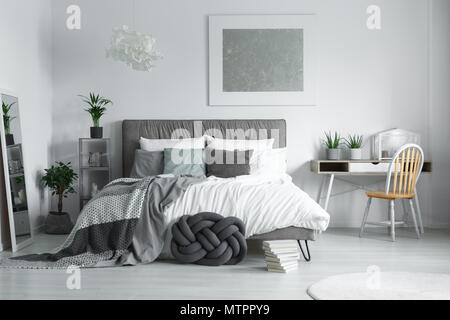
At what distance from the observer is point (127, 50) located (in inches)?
171

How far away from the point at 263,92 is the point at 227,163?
1.11 m

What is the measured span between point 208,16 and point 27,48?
2.02m

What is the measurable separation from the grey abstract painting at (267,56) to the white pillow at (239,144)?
0.70 m

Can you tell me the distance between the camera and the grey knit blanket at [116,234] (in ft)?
12.3

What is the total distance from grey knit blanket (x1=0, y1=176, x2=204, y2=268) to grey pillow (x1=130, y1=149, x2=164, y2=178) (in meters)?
1.25

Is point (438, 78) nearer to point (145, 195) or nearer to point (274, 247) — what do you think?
point (274, 247)

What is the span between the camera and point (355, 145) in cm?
553

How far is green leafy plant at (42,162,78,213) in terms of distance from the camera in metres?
5.26

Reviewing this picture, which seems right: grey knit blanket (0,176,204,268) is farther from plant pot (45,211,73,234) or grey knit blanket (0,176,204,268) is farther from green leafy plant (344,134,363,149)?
green leafy plant (344,134,363,149)

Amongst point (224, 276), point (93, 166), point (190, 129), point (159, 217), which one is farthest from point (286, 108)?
point (224, 276)

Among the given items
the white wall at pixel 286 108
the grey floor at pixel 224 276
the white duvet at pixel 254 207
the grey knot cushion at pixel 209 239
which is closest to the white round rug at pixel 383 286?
the grey floor at pixel 224 276

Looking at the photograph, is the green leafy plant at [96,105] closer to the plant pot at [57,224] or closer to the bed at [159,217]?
the plant pot at [57,224]

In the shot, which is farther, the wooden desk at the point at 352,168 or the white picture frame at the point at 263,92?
the white picture frame at the point at 263,92
